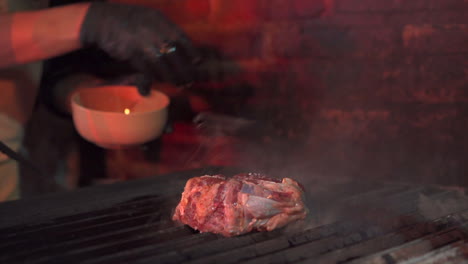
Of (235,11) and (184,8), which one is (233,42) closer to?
(235,11)

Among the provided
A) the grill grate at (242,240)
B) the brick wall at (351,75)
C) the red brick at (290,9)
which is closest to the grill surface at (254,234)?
the grill grate at (242,240)

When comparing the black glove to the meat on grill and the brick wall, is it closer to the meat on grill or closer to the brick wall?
the brick wall

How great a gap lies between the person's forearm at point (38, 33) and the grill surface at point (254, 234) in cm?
56

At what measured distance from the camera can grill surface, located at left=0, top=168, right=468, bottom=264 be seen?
94 cm

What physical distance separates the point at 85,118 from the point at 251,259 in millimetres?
691

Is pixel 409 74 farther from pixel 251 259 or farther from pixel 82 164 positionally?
pixel 82 164

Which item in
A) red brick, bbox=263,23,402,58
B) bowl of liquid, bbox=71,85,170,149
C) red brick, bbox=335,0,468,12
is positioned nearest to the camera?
bowl of liquid, bbox=71,85,170,149

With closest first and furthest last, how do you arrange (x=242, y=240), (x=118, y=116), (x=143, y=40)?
(x=242, y=240)
(x=118, y=116)
(x=143, y=40)

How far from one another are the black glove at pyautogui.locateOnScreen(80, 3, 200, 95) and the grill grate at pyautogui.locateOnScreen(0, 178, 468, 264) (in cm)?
50

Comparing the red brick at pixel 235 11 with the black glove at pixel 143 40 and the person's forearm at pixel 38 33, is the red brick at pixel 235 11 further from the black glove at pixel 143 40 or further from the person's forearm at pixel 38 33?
the person's forearm at pixel 38 33

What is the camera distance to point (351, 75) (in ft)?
5.41

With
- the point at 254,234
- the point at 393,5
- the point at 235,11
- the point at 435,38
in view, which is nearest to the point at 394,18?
the point at 393,5

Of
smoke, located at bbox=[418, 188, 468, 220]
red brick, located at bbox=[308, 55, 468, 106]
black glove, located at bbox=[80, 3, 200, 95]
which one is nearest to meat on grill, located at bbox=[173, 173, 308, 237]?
smoke, located at bbox=[418, 188, 468, 220]

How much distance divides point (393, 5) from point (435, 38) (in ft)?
0.57
